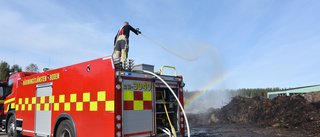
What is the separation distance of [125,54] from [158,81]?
1.69 m

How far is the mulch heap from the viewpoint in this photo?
12.7 m

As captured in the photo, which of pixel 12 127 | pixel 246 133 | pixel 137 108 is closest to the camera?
pixel 137 108

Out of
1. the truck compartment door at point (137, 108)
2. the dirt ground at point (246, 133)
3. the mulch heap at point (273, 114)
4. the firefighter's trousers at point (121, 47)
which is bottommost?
the dirt ground at point (246, 133)

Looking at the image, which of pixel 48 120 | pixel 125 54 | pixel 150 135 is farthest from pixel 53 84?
pixel 150 135

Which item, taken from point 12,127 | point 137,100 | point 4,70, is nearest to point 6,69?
point 4,70

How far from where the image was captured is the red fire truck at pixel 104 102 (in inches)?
200

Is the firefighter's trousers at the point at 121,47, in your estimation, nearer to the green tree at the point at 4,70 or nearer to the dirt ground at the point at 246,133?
the dirt ground at the point at 246,133

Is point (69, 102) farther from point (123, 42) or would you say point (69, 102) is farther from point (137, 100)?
point (123, 42)

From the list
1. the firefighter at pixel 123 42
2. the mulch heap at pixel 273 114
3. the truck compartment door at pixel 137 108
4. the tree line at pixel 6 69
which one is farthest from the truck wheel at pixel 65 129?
the tree line at pixel 6 69

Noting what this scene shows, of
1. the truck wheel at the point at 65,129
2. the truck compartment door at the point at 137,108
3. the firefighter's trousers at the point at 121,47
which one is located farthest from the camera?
the firefighter's trousers at the point at 121,47

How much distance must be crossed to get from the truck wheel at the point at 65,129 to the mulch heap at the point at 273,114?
11062mm

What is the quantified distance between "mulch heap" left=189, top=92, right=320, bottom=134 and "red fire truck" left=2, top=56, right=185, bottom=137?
9018mm

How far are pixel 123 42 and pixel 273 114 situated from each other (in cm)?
1207

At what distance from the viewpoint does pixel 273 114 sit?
48.2 feet
